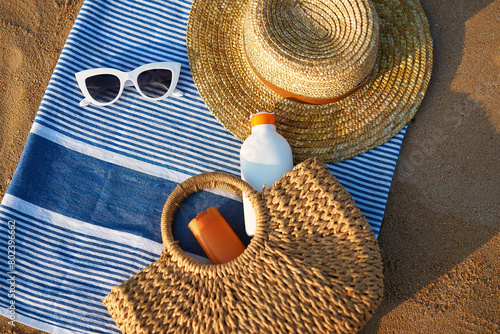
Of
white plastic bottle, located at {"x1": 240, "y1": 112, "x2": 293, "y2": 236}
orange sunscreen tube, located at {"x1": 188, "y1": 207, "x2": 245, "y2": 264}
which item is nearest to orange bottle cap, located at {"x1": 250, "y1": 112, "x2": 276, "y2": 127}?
white plastic bottle, located at {"x1": 240, "y1": 112, "x2": 293, "y2": 236}

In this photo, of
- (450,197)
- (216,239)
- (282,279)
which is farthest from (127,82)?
(450,197)

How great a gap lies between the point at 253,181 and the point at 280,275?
0.95 ft

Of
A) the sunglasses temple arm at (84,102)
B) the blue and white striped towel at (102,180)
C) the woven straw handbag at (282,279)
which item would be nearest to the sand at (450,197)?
the blue and white striped towel at (102,180)

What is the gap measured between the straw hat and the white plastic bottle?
0.36 feet

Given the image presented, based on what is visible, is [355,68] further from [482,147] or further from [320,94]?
[482,147]

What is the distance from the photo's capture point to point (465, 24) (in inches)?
48.7

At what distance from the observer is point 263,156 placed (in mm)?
950

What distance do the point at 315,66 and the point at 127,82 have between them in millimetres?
627

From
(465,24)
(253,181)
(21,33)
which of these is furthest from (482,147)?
(21,33)

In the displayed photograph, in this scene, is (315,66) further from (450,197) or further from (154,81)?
(450,197)

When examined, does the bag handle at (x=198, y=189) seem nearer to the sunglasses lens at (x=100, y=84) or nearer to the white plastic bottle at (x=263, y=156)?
the white plastic bottle at (x=263, y=156)

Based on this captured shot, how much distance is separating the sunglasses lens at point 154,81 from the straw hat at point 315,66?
0.30ft

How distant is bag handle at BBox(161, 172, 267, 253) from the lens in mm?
875

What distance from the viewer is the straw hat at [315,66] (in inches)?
36.5
